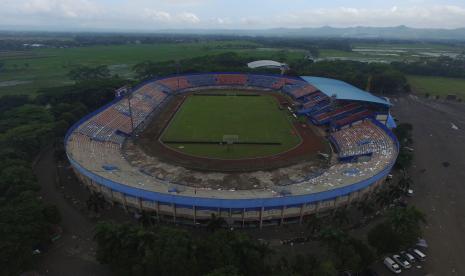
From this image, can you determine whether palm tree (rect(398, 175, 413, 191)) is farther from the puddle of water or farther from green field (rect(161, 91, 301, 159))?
the puddle of water

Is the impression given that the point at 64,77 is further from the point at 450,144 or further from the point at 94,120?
the point at 450,144

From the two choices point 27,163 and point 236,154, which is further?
point 236,154

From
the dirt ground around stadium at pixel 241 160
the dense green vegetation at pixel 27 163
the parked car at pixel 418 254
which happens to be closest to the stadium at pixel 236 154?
the dirt ground around stadium at pixel 241 160

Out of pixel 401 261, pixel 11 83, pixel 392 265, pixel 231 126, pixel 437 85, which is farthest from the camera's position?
pixel 437 85

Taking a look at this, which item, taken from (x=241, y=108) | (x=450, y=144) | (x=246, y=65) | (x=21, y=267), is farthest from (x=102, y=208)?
(x=246, y=65)

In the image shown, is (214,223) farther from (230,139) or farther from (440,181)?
(440,181)

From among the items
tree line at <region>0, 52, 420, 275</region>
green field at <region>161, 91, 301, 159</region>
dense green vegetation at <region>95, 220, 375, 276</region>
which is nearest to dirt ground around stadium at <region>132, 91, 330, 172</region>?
green field at <region>161, 91, 301, 159</region>

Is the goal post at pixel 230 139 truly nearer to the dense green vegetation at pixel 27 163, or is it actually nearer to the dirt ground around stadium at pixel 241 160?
the dirt ground around stadium at pixel 241 160

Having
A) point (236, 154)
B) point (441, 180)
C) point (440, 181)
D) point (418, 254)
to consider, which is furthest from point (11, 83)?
point (441, 180)
